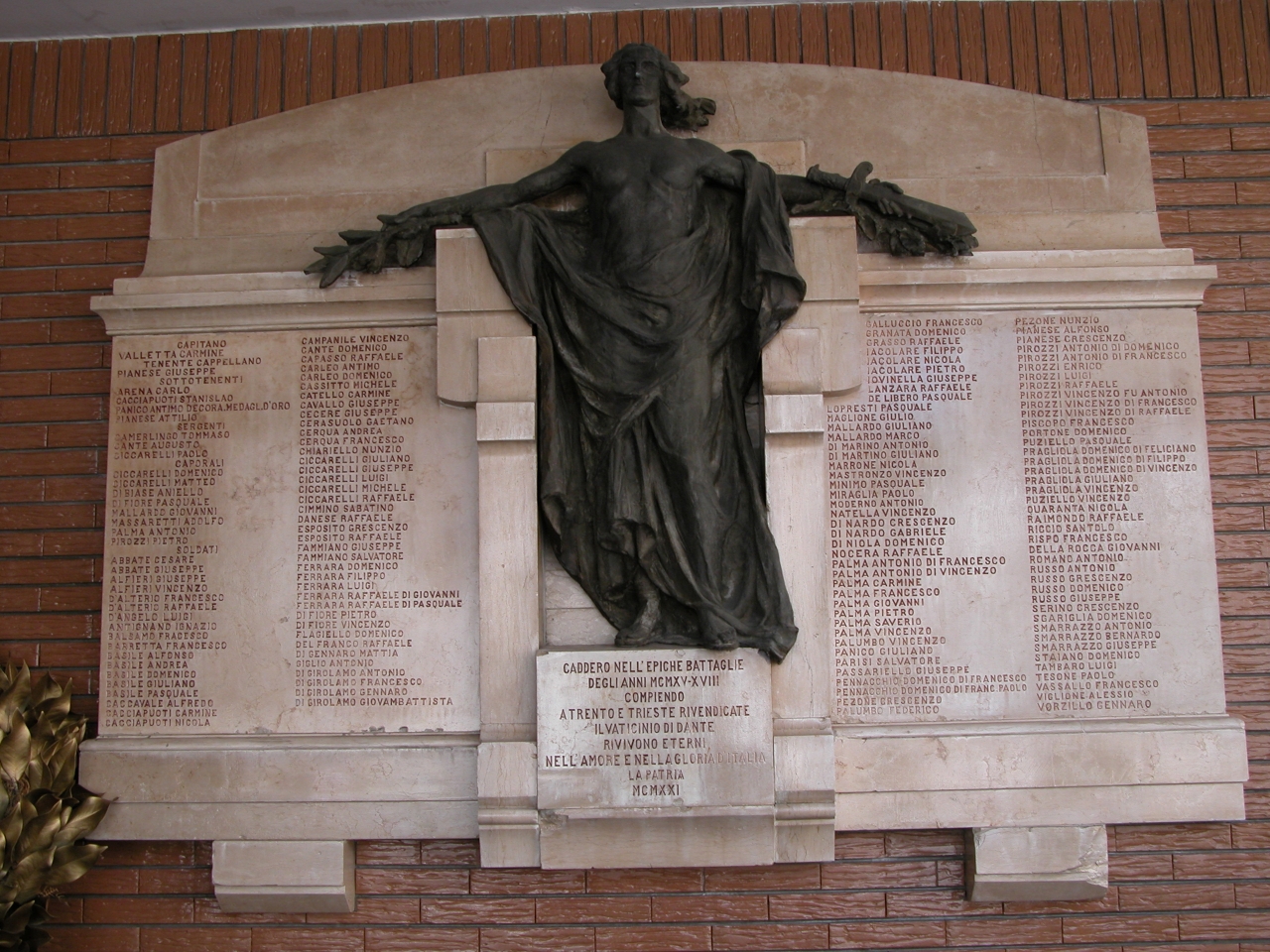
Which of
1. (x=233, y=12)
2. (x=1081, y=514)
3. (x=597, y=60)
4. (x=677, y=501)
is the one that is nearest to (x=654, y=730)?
(x=677, y=501)

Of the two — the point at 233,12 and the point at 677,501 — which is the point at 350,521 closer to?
the point at 677,501

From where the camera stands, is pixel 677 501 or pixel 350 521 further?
pixel 350 521

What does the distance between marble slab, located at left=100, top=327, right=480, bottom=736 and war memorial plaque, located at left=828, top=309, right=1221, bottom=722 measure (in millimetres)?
1620

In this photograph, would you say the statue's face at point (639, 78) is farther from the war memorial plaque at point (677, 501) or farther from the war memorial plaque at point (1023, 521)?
the war memorial plaque at point (1023, 521)

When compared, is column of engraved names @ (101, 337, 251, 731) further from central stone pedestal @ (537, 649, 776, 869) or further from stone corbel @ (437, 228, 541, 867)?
central stone pedestal @ (537, 649, 776, 869)

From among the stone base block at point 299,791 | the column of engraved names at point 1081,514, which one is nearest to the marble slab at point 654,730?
the stone base block at point 299,791

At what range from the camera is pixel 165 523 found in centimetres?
464

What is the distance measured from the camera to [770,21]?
16.5 feet

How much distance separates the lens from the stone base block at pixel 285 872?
A: 14.3ft

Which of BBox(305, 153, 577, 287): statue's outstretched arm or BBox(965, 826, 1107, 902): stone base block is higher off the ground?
BBox(305, 153, 577, 287): statue's outstretched arm

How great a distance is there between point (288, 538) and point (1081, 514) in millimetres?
3241

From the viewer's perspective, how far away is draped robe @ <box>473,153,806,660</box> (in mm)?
4336

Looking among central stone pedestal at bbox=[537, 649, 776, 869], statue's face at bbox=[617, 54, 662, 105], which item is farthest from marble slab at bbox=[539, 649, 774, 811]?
statue's face at bbox=[617, 54, 662, 105]

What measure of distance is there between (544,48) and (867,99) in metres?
1.45
